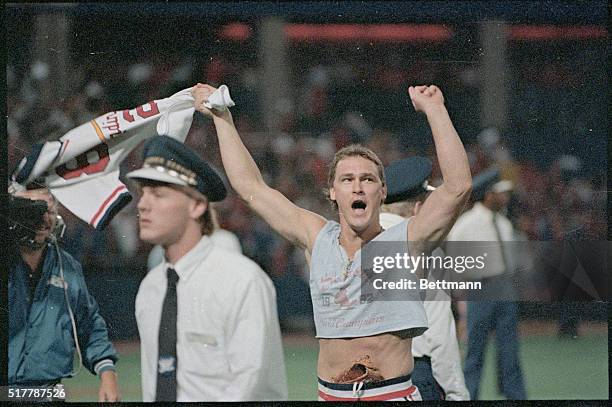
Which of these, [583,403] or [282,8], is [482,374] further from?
[282,8]

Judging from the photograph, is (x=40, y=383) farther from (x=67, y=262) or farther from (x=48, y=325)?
(x=67, y=262)

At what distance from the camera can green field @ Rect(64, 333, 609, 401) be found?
5309 millimetres

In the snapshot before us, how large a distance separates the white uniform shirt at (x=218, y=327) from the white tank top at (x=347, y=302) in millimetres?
217

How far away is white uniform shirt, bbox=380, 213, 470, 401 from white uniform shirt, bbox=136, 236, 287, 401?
0.63 metres

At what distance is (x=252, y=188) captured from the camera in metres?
5.29

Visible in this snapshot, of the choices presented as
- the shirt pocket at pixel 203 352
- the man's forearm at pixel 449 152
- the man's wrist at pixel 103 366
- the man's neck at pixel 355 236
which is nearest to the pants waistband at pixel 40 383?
the man's wrist at pixel 103 366

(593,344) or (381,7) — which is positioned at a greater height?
(381,7)

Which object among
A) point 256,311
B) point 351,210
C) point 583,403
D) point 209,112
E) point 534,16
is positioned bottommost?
point 583,403

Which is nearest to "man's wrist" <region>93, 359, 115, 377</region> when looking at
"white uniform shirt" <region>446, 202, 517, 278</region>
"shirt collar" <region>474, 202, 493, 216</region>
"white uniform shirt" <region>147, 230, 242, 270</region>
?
"white uniform shirt" <region>147, 230, 242, 270</region>

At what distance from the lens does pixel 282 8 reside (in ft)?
17.4

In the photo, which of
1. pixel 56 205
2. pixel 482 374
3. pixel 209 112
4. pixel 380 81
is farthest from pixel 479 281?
pixel 56 205

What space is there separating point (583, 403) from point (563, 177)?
1.03 meters

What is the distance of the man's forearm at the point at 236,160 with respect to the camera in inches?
208

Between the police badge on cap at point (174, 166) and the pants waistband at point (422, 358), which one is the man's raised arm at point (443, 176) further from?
the police badge on cap at point (174, 166)
